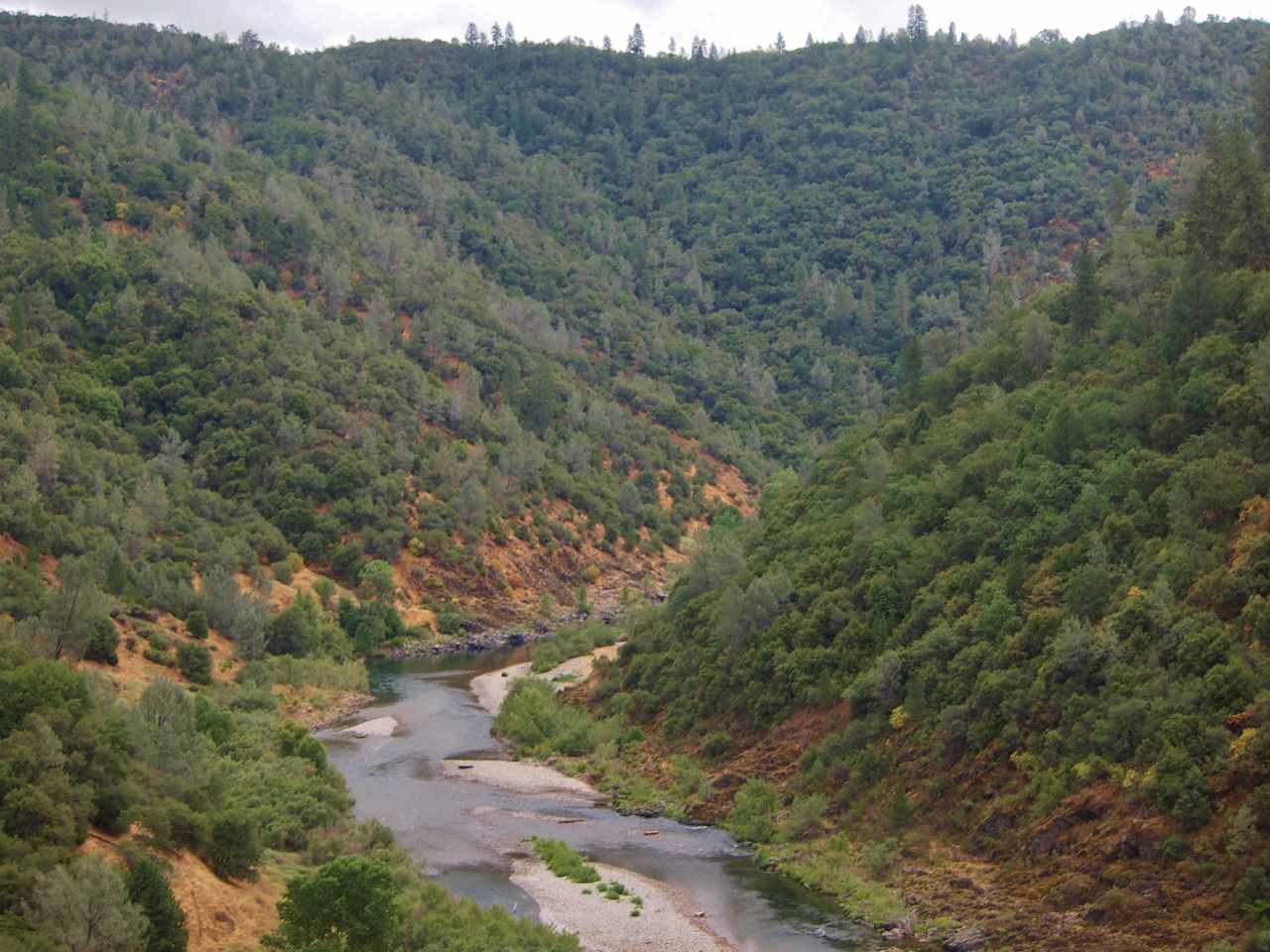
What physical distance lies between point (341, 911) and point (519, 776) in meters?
32.1

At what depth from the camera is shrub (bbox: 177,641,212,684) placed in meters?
86.6

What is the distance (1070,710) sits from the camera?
5141cm

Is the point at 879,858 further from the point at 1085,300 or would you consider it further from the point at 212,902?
the point at 1085,300

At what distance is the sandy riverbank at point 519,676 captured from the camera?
9475cm

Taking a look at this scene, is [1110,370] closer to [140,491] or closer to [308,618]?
[308,618]

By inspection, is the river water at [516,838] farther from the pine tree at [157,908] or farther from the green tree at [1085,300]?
the green tree at [1085,300]

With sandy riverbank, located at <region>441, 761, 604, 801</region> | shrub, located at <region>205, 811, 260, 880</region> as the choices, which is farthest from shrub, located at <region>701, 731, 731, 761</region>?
shrub, located at <region>205, 811, 260, 880</region>

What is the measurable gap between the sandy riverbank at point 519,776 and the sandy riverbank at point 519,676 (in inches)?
496

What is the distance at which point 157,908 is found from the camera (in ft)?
129

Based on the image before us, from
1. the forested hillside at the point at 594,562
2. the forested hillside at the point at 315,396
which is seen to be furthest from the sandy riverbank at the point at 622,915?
the forested hillside at the point at 315,396

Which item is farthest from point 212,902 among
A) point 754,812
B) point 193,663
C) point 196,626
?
point 196,626

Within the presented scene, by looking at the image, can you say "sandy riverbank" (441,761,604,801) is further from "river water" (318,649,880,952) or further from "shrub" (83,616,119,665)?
"shrub" (83,616,119,665)

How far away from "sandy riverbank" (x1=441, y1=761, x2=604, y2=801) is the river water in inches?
29.8

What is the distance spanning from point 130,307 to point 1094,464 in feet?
334
